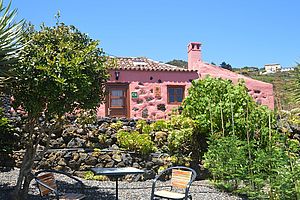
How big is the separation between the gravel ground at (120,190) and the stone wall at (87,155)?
0.60 metres

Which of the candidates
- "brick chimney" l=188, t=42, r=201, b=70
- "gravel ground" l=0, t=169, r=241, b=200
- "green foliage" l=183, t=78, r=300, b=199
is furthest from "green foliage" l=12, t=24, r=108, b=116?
"brick chimney" l=188, t=42, r=201, b=70

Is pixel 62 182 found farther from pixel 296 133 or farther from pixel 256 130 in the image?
pixel 296 133

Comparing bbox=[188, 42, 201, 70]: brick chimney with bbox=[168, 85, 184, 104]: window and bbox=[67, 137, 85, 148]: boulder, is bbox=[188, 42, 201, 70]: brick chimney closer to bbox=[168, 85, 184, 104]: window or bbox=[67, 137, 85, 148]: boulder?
bbox=[168, 85, 184, 104]: window

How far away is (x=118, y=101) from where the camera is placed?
1546 centimetres

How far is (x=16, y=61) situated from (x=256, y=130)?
6.13 m

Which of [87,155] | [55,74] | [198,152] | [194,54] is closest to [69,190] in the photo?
[87,155]

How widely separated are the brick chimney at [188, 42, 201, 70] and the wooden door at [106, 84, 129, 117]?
3.57 m

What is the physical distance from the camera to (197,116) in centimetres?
966

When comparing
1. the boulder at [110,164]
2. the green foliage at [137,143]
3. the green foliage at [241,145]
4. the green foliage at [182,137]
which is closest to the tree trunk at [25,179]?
the boulder at [110,164]

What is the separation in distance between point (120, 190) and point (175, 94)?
334 inches

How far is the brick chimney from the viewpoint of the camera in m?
16.8

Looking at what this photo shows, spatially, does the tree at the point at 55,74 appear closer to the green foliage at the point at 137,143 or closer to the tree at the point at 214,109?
the green foliage at the point at 137,143

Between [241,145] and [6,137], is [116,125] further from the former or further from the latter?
[241,145]

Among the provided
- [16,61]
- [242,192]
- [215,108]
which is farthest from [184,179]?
[16,61]
